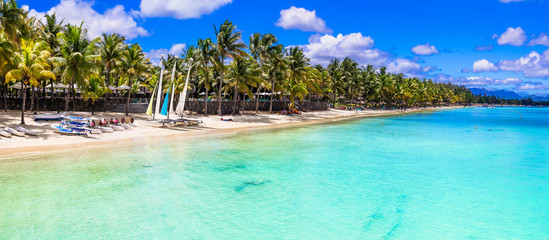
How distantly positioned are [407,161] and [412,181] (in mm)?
5277

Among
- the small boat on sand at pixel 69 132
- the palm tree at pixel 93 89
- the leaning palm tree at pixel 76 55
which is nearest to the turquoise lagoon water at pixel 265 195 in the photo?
the small boat on sand at pixel 69 132

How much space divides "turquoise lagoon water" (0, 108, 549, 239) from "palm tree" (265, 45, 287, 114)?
29.5 meters

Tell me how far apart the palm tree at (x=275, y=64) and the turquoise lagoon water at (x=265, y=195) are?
2952 cm

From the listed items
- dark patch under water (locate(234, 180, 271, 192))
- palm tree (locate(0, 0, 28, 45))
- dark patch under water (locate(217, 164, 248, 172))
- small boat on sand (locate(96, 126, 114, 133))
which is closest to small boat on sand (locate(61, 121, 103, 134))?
small boat on sand (locate(96, 126, 114, 133))

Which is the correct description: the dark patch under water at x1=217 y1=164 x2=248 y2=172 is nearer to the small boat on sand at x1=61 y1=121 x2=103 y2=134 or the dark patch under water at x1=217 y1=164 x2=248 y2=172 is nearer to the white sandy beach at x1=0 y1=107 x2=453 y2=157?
the white sandy beach at x1=0 y1=107 x2=453 y2=157

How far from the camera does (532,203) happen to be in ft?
44.8

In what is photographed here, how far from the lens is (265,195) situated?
13680mm

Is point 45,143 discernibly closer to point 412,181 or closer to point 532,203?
point 412,181

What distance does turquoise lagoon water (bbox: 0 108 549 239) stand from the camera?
1039 cm

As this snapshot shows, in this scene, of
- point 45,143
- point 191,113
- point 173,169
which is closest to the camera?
point 173,169

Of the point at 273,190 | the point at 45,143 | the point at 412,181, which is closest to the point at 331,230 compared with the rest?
the point at 273,190

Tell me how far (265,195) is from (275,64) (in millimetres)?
39619

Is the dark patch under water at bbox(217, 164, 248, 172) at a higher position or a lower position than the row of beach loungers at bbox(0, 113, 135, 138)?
Result: lower

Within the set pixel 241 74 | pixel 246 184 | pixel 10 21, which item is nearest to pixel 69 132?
pixel 10 21
